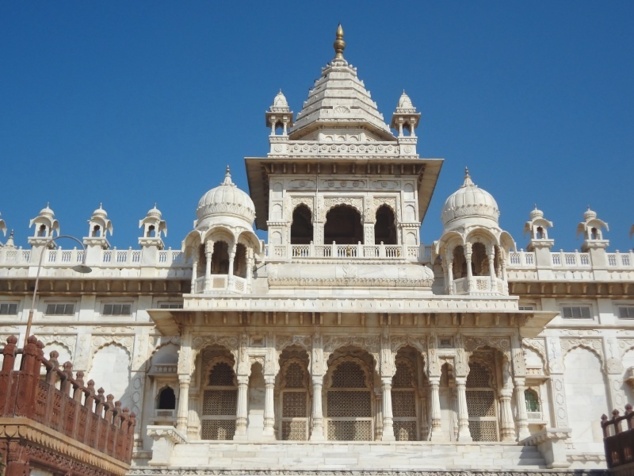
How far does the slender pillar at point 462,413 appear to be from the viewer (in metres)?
25.2

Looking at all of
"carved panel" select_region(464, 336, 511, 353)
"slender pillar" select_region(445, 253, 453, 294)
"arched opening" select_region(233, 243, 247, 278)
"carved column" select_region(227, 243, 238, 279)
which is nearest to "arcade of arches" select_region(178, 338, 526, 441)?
"carved panel" select_region(464, 336, 511, 353)

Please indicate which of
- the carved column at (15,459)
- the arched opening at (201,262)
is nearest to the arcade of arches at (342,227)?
the arched opening at (201,262)

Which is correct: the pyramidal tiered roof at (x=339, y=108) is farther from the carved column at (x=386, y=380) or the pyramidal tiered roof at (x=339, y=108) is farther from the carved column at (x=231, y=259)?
the carved column at (x=386, y=380)

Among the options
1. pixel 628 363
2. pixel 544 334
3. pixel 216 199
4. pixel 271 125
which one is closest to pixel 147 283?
pixel 216 199

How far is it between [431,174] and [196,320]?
13636 millimetres

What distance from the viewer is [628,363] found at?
99.7ft

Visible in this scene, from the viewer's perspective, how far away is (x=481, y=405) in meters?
27.7

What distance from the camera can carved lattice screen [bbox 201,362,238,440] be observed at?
27188mm

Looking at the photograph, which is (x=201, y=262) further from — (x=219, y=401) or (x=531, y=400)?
(x=531, y=400)

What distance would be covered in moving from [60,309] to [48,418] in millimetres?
17053

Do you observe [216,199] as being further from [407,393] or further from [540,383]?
[540,383]

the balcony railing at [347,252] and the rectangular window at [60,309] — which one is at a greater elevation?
the balcony railing at [347,252]

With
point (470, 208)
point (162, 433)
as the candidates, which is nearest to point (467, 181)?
point (470, 208)

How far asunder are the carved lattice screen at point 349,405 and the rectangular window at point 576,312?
8876 mm
